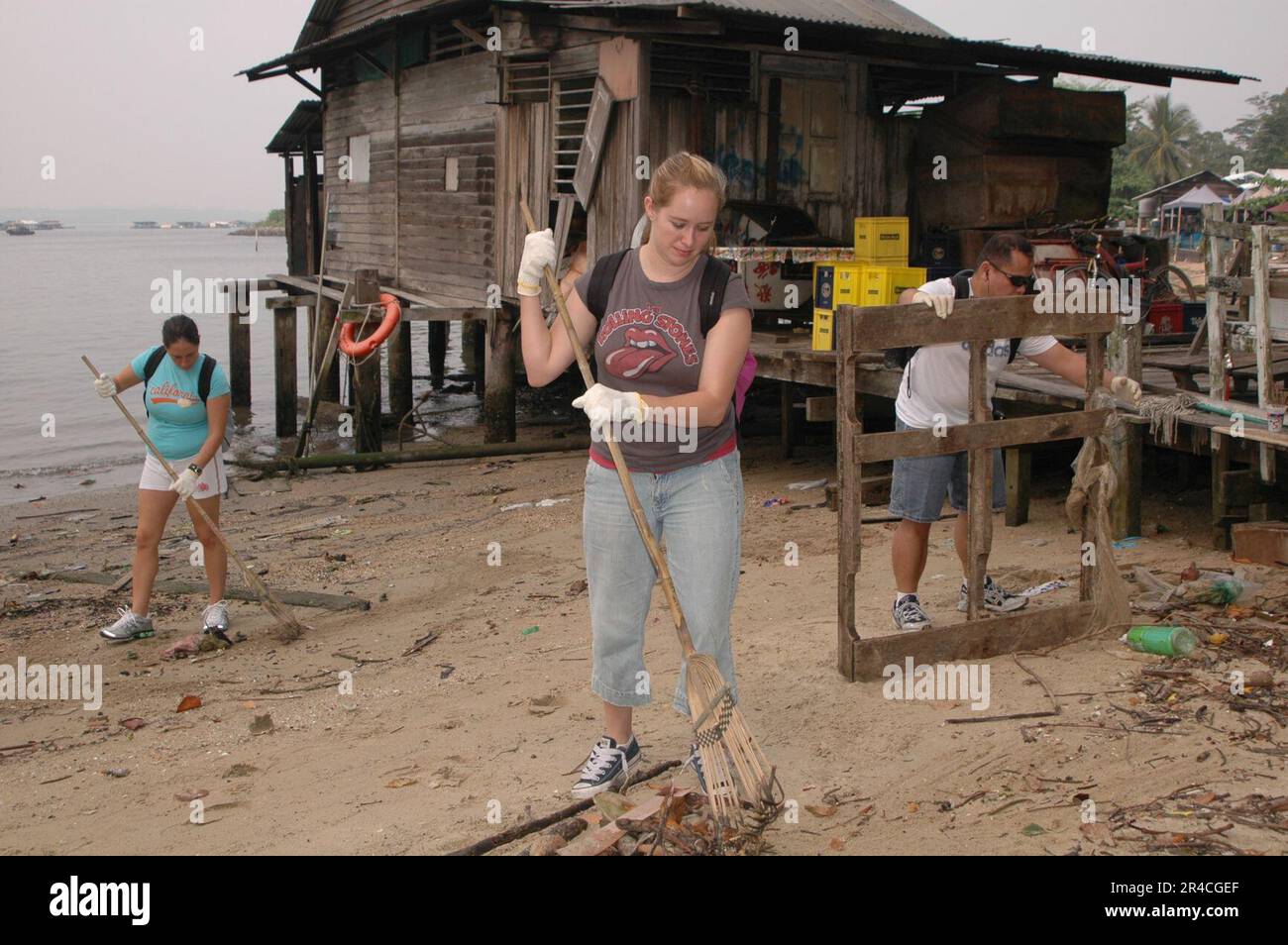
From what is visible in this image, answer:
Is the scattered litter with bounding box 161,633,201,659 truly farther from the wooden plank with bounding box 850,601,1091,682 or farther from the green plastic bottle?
the green plastic bottle

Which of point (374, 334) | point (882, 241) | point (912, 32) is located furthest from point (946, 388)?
point (374, 334)

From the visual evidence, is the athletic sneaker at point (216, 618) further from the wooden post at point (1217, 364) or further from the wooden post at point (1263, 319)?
the wooden post at point (1263, 319)

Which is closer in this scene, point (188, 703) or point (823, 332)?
point (188, 703)

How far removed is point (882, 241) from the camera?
1087cm

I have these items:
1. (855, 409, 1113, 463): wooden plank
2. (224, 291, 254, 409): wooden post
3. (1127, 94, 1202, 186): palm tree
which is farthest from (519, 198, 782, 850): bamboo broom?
(1127, 94, 1202, 186): palm tree

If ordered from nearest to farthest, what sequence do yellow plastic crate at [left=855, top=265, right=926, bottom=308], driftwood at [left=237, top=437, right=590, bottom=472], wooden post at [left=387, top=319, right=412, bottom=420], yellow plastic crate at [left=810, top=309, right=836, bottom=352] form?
yellow plastic crate at [left=855, top=265, right=926, bottom=308] < yellow plastic crate at [left=810, top=309, right=836, bottom=352] < driftwood at [left=237, top=437, right=590, bottom=472] < wooden post at [left=387, top=319, right=412, bottom=420]

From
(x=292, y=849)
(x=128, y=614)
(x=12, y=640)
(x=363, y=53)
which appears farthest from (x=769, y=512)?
(x=363, y=53)

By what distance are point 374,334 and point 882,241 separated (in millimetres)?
5968

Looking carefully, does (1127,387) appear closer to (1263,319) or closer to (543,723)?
(1263,319)

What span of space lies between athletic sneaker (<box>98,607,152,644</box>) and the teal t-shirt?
42.2 inches

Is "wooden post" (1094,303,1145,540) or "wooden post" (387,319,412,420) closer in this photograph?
"wooden post" (1094,303,1145,540)

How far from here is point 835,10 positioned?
12.9 metres

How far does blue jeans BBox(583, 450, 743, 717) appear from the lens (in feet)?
13.3

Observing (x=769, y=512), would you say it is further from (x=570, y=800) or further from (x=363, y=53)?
(x=363, y=53)
